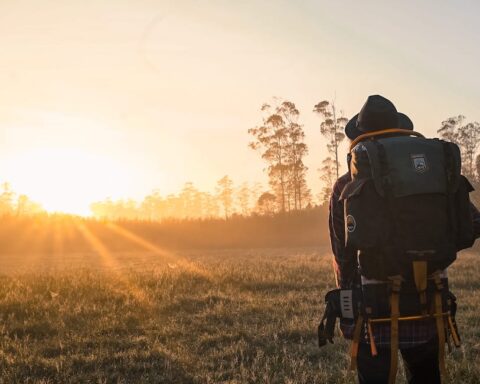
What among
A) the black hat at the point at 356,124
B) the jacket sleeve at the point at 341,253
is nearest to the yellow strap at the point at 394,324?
the jacket sleeve at the point at 341,253

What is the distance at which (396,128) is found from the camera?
2893 millimetres

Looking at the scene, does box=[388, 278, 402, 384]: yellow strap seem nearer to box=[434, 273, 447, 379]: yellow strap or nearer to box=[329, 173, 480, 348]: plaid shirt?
box=[329, 173, 480, 348]: plaid shirt

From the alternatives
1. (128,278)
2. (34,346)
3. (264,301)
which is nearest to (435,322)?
(34,346)

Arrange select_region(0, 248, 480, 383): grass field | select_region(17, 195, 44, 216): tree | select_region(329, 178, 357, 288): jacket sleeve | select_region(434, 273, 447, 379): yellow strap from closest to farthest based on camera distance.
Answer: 1. select_region(434, 273, 447, 379): yellow strap
2. select_region(329, 178, 357, 288): jacket sleeve
3. select_region(0, 248, 480, 383): grass field
4. select_region(17, 195, 44, 216): tree

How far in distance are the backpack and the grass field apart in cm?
269

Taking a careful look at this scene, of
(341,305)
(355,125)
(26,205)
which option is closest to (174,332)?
(341,305)

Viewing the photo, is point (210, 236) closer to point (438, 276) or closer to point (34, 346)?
point (34, 346)

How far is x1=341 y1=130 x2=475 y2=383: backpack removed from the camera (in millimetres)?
2527

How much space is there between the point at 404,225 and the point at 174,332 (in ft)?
17.7

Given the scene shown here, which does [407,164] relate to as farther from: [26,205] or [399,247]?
[26,205]

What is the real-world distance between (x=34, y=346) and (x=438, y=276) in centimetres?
578

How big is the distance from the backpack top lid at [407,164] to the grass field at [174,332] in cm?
315

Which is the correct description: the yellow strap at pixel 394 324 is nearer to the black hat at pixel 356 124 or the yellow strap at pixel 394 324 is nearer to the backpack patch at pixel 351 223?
the backpack patch at pixel 351 223

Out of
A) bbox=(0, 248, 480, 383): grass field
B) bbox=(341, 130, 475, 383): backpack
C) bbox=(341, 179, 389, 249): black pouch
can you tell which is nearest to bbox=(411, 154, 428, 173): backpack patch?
bbox=(341, 130, 475, 383): backpack
